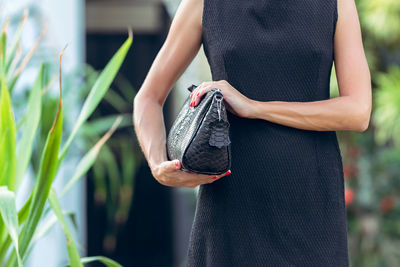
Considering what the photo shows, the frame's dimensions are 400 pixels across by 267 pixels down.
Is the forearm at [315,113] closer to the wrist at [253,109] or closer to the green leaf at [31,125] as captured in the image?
the wrist at [253,109]

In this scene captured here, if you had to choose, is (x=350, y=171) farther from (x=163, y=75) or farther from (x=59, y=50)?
(x=163, y=75)

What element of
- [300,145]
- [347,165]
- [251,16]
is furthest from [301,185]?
[347,165]

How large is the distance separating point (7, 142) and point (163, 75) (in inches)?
16.2

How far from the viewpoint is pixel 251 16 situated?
1.34m

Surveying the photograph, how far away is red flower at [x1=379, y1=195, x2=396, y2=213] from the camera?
13.6 feet

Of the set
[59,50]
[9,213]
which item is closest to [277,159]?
[9,213]

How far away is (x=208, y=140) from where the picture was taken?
1156mm

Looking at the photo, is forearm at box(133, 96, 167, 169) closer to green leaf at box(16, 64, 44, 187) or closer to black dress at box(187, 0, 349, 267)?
black dress at box(187, 0, 349, 267)

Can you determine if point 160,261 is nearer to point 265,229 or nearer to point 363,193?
point 363,193

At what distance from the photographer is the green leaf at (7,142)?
1.58 m

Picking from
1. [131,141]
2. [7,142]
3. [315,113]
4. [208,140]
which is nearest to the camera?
[208,140]

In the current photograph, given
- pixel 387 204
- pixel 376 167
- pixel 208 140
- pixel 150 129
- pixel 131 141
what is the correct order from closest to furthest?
pixel 208 140, pixel 150 129, pixel 387 204, pixel 376 167, pixel 131 141

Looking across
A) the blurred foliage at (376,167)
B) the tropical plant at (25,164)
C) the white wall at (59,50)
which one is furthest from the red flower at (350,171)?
the tropical plant at (25,164)

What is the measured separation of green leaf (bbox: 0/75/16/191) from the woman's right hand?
1.54 feet
